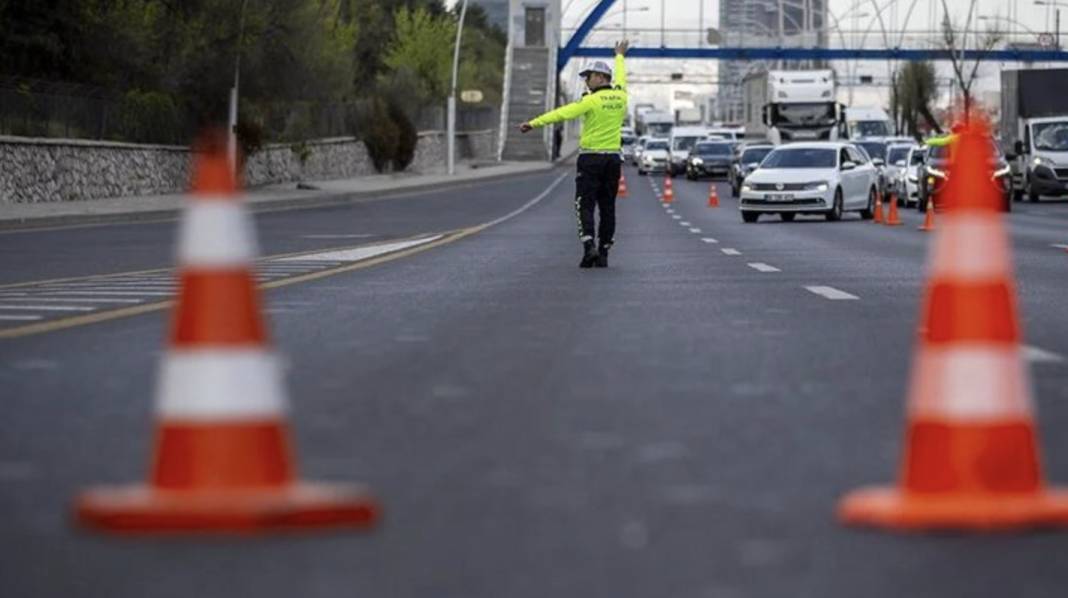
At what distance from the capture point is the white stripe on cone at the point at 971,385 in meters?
6.33

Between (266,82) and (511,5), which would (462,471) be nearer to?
(266,82)

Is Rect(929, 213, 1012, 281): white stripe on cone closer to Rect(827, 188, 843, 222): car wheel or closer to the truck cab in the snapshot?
Rect(827, 188, 843, 222): car wheel

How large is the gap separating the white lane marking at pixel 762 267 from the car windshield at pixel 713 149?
65870mm

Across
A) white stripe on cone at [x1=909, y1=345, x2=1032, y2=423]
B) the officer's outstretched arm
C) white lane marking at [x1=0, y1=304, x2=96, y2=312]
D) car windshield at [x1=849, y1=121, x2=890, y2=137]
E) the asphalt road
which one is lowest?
A: the asphalt road

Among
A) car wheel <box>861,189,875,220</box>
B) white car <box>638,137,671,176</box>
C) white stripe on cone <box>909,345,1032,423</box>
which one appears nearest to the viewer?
white stripe on cone <box>909,345,1032,423</box>

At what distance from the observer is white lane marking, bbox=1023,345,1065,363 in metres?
10.9

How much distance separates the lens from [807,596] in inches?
208

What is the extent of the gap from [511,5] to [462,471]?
151558 mm

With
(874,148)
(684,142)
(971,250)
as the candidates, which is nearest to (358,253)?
(971,250)

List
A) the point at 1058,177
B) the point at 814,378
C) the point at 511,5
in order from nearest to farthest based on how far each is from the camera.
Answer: the point at 814,378
the point at 1058,177
the point at 511,5

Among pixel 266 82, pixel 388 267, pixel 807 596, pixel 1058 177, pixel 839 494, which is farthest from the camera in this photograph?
pixel 266 82

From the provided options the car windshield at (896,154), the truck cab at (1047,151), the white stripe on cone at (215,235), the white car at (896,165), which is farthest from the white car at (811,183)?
the white stripe on cone at (215,235)

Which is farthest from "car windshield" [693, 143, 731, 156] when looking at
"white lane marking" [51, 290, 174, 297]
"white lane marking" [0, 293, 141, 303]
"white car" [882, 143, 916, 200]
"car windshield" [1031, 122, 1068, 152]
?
"white lane marking" [0, 293, 141, 303]

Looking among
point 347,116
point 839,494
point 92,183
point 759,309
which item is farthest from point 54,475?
point 347,116
